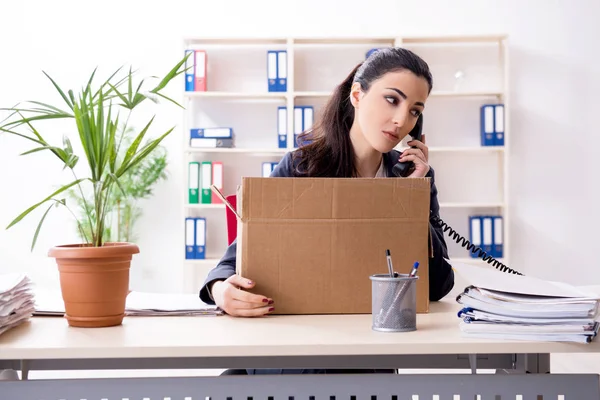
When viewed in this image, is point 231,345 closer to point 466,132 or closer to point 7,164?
point 466,132

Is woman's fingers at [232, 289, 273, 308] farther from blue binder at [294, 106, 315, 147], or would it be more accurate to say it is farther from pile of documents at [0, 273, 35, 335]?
blue binder at [294, 106, 315, 147]

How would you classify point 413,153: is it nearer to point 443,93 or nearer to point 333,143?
point 333,143

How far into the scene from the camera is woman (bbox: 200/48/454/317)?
4.70 feet

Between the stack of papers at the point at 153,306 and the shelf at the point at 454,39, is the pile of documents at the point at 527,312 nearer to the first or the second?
the stack of papers at the point at 153,306

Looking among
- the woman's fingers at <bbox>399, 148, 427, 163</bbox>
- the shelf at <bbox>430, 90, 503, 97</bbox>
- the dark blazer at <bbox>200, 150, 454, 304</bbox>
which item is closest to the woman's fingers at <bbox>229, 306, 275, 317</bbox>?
the dark blazer at <bbox>200, 150, 454, 304</bbox>

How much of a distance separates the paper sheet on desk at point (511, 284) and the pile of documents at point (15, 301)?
0.81 m

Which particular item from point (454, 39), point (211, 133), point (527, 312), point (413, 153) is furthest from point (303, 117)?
point (527, 312)

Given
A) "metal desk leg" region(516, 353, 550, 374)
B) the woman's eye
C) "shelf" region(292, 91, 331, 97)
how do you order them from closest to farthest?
"metal desk leg" region(516, 353, 550, 374) → the woman's eye → "shelf" region(292, 91, 331, 97)

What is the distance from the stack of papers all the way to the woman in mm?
38

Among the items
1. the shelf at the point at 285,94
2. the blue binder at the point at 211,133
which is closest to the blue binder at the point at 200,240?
the blue binder at the point at 211,133

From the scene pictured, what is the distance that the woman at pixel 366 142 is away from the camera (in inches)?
56.4

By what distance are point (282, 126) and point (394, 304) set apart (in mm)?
3327

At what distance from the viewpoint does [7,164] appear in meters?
4.78

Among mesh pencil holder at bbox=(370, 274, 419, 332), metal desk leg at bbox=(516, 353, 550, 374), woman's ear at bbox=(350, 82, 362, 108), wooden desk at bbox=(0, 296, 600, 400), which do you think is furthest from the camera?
woman's ear at bbox=(350, 82, 362, 108)
